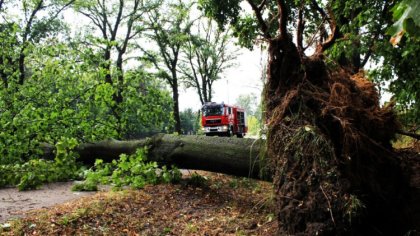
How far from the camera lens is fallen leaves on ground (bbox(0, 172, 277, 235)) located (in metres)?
3.87

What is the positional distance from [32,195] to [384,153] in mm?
5329

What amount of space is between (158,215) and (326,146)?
96.2 inches

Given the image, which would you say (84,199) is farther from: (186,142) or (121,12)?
(121,12)

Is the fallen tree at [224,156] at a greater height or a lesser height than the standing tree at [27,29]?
lesser

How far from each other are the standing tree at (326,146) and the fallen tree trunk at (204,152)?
38.2 inches

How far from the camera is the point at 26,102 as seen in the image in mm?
7551

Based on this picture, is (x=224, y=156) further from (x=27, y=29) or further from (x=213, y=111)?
(x=213, y=111)

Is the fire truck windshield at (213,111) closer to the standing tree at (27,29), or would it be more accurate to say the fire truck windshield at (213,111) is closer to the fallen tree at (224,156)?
the standing tree at (27,29)

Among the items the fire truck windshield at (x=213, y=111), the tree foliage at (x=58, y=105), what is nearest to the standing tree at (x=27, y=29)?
the tree foliage at (x=58, y=105)

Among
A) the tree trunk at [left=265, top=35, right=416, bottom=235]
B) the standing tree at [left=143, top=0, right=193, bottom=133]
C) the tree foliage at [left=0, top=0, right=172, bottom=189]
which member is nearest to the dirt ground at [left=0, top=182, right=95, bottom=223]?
the tree foliage at [left=0, top=0, right=172, bottom=189]

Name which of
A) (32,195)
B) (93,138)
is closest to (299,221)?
(32,195)

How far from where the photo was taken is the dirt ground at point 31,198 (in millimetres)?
4638

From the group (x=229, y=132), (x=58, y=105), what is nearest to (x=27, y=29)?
(x=58, y=105)

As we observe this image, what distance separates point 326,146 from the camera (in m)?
3.26
